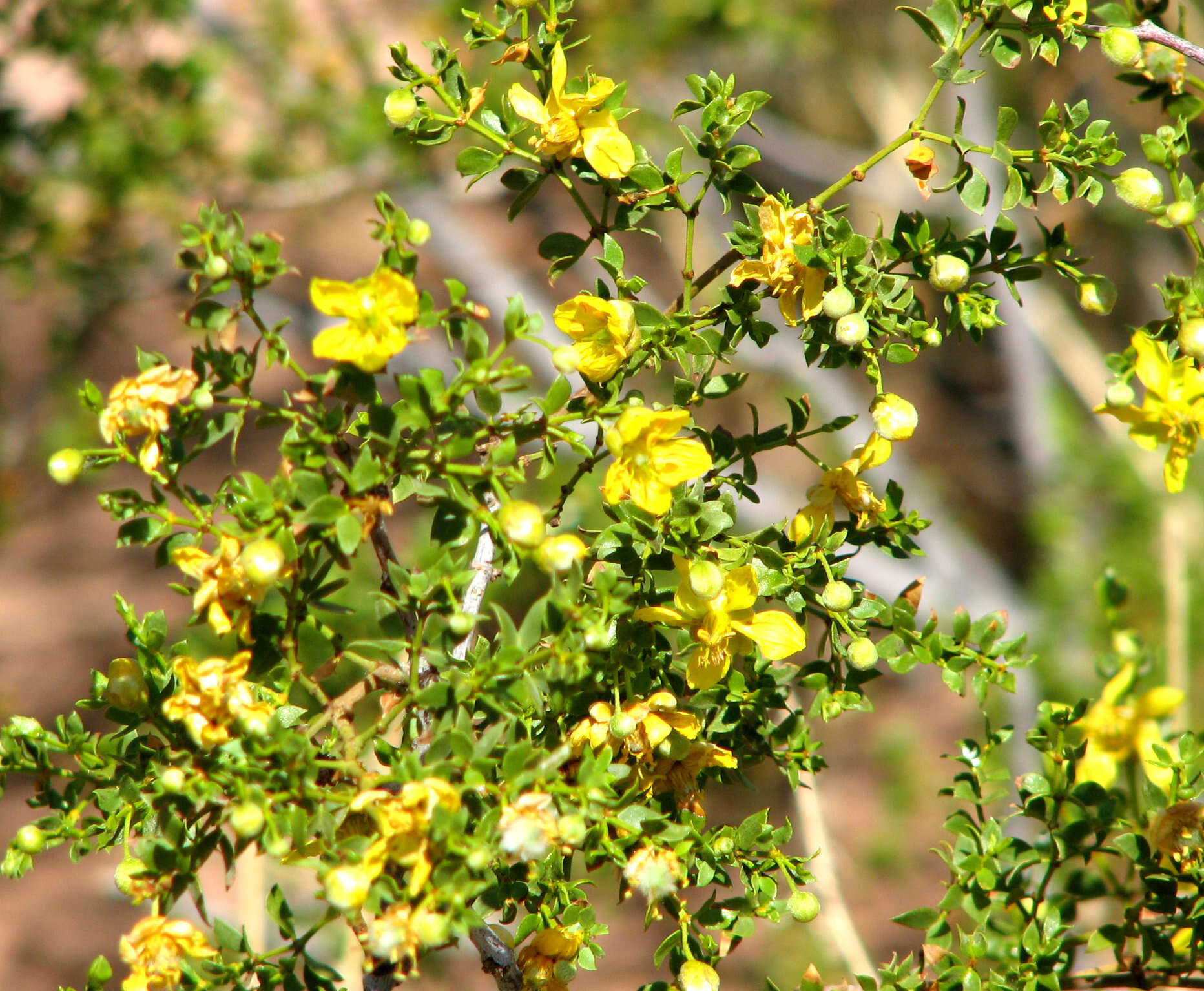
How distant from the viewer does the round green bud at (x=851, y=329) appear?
30.5 inches

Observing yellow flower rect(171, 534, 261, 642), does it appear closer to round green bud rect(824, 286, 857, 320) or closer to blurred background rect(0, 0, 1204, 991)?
round green bud rect(824, 286, 857, 320)

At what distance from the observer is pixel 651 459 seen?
756mm

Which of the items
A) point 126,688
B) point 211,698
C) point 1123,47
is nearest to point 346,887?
point 211,698

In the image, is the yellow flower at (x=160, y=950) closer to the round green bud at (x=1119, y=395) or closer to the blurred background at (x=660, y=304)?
the round green bud at (x=1119, y=395)

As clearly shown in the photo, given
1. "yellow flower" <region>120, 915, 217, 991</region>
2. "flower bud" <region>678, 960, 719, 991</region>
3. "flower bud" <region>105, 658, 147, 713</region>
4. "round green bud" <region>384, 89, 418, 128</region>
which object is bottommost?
"flower bud" <region>678, 960, 719, 991</region>

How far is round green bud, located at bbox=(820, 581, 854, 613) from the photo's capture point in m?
0.82

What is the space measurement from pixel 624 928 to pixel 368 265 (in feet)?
12.6

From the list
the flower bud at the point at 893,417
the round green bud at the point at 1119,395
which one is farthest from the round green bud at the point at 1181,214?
the flower bud at the point at 893,417

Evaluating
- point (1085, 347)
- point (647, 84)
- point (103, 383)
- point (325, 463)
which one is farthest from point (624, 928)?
point (103, 383)

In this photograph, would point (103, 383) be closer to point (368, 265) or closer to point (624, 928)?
point (368, 265)

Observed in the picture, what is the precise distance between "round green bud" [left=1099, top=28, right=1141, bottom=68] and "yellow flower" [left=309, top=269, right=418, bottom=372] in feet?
2.01

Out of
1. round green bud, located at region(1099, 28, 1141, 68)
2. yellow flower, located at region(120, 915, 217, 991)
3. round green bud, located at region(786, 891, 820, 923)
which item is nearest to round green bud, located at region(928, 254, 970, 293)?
round green bud, located at region(1099, 28, 1141, 68)

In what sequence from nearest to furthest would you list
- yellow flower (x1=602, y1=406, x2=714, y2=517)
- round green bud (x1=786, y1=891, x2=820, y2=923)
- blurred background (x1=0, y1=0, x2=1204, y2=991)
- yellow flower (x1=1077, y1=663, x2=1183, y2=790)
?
yellow flower (x1=602, y1=406, x2=714, y2=517) < round green bud (x1=786, y1=891, x2=820, y2=923) < yellow flower (x1=1077, y1=663, x2=1183, y2=790) < blurred background (x1=0, y1=0, x2=1204, y2=991)

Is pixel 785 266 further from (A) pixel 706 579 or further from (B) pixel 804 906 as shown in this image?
(B) pixel 804 906
